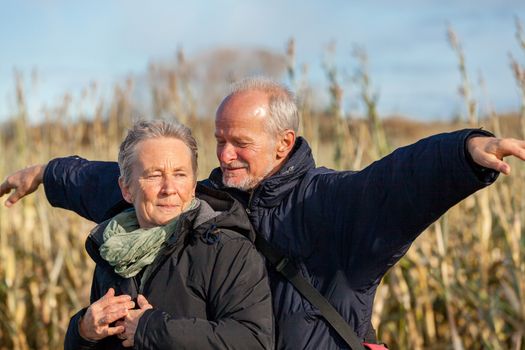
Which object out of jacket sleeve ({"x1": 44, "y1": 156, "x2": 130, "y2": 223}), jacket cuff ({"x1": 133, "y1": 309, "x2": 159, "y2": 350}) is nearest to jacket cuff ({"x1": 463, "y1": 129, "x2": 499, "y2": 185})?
jacket cuff ({"x1": 133, "y1": 309, "x2": 159, "y2": 350})

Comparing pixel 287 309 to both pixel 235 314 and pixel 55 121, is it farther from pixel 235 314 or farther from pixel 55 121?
pixel 55 121

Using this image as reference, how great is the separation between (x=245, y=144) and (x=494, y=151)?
86 cm

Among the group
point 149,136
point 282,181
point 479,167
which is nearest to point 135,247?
point 149,136

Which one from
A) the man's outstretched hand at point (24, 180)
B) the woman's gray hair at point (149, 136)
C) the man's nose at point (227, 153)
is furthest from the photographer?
the man's outstretched hand at point (24, 180)

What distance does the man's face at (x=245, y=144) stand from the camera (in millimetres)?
2535

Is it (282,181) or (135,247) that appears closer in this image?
(135,247)

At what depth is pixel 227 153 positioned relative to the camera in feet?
8.31

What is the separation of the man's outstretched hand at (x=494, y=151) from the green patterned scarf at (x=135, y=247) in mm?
792

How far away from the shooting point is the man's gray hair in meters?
2.59

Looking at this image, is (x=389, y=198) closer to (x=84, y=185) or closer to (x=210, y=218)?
(x=210, y=218)

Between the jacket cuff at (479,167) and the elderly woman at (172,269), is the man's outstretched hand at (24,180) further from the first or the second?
the jacket cuff at (479,167)

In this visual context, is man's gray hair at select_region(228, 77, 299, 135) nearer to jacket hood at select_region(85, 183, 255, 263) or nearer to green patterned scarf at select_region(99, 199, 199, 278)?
jacket hood at select_region(85, 183, 255, 263)

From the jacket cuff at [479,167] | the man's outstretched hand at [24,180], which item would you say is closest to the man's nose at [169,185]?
the jacket cuff at [479,167]

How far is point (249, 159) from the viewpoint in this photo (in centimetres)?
254
